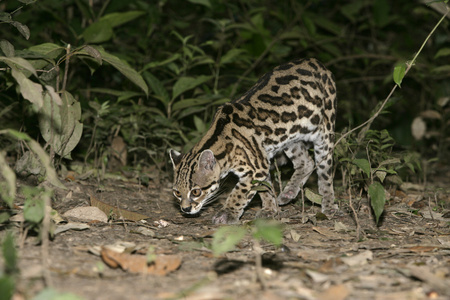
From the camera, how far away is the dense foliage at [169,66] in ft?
20.4

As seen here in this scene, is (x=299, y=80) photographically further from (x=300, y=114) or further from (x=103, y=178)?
(x=103, y=178)

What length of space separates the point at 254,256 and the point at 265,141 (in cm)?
234

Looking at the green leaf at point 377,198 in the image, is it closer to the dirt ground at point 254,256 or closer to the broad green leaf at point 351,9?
the dirt ground at point 254,256

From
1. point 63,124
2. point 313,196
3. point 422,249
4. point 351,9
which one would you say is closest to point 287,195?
point 313,196

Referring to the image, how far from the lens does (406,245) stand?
457 cm

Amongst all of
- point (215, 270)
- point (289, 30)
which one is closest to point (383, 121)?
Answer: point (289, 30)

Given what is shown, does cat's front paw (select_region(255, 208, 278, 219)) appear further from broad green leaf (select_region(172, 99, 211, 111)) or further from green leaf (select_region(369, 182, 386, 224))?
broad green leaf (select_region(172, 99, 211, 111))

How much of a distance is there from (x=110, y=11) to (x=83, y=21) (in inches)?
20.4

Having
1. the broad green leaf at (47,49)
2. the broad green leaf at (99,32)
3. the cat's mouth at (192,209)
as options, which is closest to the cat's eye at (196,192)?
the cat's mouth at (192,209)

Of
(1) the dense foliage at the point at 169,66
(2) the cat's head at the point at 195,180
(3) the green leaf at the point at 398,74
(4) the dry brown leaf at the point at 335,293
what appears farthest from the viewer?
(1) the dense foliage at the point at 169,66

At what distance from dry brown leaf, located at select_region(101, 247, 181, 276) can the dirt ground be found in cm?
4

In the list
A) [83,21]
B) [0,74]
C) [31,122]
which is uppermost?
[83,21]

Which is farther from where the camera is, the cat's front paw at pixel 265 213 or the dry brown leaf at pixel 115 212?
the cat's front paw at pixel 265 213

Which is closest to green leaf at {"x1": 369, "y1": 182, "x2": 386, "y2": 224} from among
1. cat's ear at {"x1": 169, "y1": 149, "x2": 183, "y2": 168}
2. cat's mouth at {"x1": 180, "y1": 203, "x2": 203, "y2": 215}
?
cat's mouth at {"x1": 180, "y1": 203, "x2": 203, "y2": 215}
